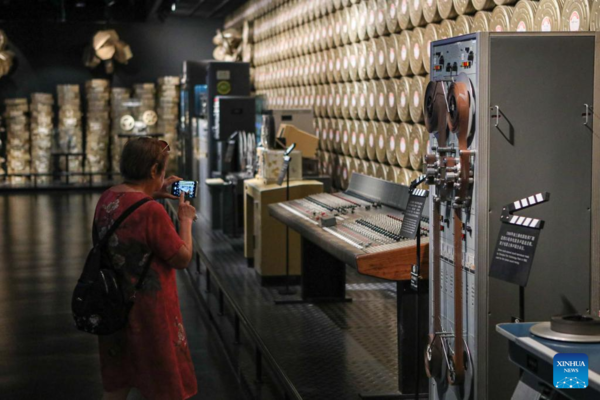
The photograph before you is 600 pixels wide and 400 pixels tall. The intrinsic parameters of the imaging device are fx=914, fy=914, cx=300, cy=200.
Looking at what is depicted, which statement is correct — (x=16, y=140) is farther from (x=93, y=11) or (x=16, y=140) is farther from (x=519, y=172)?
(x=519, y=172)

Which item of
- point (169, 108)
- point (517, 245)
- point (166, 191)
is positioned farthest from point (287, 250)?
point (169, 108)

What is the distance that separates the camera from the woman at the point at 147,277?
128 inches

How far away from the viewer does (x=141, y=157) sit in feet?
10.9

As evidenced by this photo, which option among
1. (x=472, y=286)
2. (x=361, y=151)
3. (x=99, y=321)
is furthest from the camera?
(x=361, y=151)

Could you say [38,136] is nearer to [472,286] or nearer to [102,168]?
[102,168]

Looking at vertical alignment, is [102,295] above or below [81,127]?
below

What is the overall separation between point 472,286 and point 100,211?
142 cm

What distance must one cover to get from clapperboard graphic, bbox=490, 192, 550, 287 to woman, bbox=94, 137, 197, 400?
110cm

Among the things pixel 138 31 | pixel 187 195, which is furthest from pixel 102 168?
pixel 187 195

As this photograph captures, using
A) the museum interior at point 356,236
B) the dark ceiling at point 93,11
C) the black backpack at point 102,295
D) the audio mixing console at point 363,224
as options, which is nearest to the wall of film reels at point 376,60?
the museum interior at point 356,236

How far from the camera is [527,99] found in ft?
11.1

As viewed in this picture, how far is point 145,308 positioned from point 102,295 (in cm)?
16

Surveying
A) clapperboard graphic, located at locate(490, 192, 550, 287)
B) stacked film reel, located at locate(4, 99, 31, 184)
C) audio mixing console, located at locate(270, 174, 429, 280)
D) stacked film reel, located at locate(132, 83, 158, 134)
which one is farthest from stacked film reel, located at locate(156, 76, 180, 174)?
clapperboard graphic, located at locate(490, 192, 550, 287)

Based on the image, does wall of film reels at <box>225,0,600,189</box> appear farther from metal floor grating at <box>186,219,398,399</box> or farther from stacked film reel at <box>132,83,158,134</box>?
stacked film reel at <box>132,83,158,134</box>
